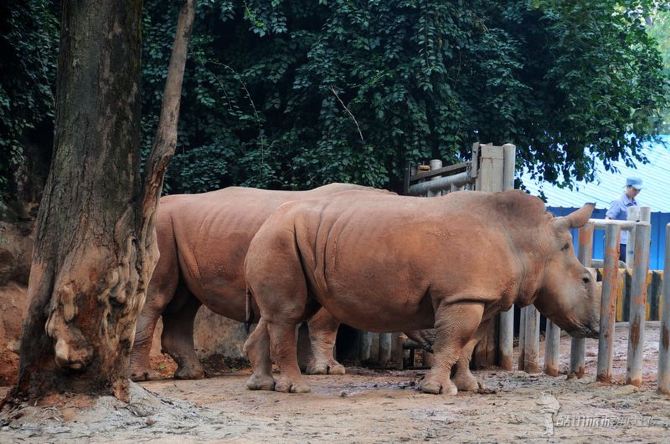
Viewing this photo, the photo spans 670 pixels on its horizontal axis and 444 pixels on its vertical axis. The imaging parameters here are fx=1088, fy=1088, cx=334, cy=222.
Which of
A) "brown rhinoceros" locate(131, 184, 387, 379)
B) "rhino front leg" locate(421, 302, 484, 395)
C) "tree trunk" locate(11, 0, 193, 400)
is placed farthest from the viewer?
"brown rhinoceros" locate(131, 184, 387, 379)

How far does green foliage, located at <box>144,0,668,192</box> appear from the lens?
1244cm

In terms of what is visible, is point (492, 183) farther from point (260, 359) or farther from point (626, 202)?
point (626, 202)

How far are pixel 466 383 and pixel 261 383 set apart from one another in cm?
158

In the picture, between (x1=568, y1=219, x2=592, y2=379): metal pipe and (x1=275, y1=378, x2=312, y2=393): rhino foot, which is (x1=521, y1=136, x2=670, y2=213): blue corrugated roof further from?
(x1=275, y1=378, x2=312, y2=393): rhino foot

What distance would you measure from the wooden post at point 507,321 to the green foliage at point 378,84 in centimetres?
235

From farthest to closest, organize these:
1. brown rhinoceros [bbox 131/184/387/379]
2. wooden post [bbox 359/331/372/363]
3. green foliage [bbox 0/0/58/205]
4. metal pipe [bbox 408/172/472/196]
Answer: wooden post [bbox 359/331/372/363] → metal pipe [bbox 408/172/472/196] → green foliage [bbox 0/0/58/205] → brown rhinoceros [bbox 131/184/387/379]

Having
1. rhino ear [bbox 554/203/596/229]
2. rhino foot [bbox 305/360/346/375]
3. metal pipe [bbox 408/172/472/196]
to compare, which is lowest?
rhino foot [bbox 305/360/346/375]

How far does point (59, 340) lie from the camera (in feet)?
21.0

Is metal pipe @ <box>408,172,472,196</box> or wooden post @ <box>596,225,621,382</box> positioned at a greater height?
metal pipe @ <box>408,172,472,196</box>

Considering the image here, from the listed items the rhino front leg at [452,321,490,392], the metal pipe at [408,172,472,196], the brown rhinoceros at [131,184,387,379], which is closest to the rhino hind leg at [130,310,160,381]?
the brown rhinoceros at [131,184,387,379]

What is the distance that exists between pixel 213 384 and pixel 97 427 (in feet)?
9.58

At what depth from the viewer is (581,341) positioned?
360 inches

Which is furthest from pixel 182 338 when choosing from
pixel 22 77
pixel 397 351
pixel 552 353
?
pixel 552 353

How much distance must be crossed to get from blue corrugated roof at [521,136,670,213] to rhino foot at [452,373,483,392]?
10.3 metres
